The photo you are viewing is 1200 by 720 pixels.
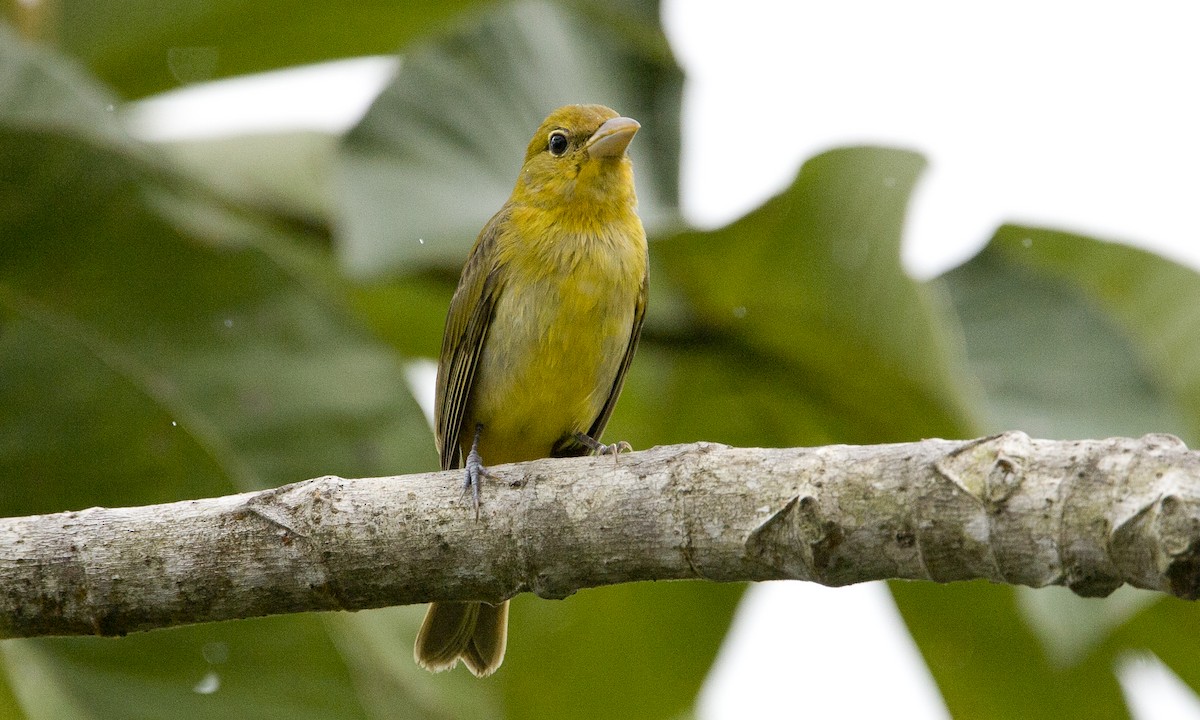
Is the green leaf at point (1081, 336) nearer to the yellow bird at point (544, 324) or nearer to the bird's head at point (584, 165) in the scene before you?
the yellow bird at point (544, 324)

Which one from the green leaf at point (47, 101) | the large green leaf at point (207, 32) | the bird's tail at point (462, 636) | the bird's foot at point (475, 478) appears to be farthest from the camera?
the large green leaf at point (207, 32)

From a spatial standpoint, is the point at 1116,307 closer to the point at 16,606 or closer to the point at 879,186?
the point at 879,186

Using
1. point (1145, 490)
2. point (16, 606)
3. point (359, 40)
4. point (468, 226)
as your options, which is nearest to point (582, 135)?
point (468, 226)

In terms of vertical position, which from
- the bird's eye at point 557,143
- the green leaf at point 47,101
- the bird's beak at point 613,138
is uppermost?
the green leaf at point 47,101

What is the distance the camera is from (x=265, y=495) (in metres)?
2.55

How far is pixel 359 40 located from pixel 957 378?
2.89 metres

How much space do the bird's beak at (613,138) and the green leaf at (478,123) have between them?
23cm

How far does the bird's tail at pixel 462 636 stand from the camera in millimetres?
3557

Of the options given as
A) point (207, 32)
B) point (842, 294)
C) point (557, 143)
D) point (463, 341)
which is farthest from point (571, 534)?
point (207, 32)

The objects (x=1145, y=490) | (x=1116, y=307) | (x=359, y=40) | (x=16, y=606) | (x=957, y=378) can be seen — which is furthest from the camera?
(x=359, y=40)

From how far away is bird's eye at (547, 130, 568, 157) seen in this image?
13.6ft

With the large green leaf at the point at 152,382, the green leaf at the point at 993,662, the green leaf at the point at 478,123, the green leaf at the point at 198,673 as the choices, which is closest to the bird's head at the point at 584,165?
the green leaf at the point at 478,123

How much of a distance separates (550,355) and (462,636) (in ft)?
2.57

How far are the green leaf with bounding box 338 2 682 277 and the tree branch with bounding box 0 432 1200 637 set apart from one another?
3.99 feet
